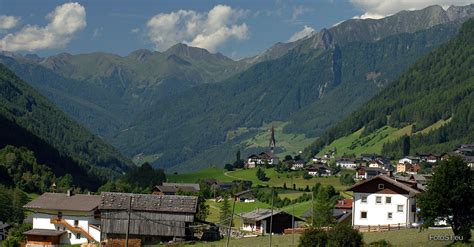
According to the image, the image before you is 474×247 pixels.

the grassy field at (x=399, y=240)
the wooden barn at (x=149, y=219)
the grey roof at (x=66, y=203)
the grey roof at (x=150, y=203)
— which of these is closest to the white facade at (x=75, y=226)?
the grey roof at (x=66, y=203)

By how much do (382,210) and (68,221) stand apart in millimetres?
34236

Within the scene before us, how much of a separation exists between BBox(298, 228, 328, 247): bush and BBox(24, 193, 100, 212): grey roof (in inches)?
1390

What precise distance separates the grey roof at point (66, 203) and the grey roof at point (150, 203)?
170 cm

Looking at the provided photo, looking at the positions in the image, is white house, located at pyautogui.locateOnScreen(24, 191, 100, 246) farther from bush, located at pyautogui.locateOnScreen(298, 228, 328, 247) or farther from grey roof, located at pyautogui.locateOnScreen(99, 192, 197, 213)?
bush, located at pyautogui.locateOnScreen(298, 228, 328, 247)

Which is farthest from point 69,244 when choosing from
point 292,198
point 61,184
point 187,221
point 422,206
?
point 61,184

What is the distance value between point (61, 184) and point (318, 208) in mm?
94108

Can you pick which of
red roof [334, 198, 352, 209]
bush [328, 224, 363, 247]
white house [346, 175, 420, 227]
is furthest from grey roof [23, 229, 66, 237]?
red roof [334, 198, 352, 209]

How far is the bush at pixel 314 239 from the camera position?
57.6 meters

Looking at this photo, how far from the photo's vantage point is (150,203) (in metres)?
87.2

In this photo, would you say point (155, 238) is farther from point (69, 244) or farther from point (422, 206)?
point (422, 206)

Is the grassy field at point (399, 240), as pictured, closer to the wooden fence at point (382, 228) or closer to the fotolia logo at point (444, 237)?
the fotolia logo at point (444, 237)

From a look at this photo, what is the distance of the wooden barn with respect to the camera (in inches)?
3339

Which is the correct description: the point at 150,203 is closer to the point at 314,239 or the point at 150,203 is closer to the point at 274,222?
the point at 274,222

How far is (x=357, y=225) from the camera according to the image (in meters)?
85.1
